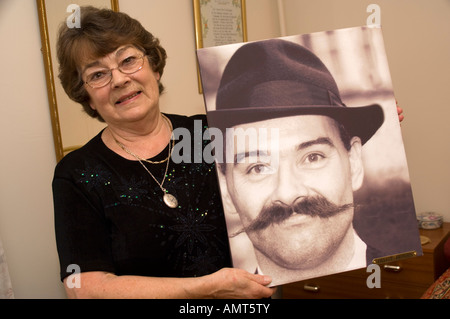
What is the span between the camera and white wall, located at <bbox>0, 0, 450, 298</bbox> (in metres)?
1.49

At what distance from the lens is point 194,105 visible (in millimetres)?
2363

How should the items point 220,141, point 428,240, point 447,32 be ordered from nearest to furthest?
point 220,141, point 428,240, point 447,32

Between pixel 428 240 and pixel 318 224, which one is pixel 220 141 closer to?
pixel 318 224

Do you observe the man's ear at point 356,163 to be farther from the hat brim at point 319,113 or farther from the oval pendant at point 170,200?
the oval pendant at point 170,200

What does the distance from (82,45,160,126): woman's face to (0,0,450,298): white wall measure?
43cm

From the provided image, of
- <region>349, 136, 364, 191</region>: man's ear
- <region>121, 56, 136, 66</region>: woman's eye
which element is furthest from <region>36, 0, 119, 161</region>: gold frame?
<region>349, 136, 364, 191</region>: man's ear

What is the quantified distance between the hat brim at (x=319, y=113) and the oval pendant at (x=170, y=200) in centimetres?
25

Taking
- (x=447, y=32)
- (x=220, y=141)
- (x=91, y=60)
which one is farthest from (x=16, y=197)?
(x=447, y=32)

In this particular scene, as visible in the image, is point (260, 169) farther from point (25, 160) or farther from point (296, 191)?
point (25, 160)

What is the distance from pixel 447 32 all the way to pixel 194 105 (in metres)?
1.42

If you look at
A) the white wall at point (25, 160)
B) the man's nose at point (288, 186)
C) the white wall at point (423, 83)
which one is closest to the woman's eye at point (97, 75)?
the white wall at point (25, 160)

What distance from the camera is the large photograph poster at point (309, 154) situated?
1119 mm

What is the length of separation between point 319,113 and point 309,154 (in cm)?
11

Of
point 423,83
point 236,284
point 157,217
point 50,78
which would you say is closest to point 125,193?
point 157,217
